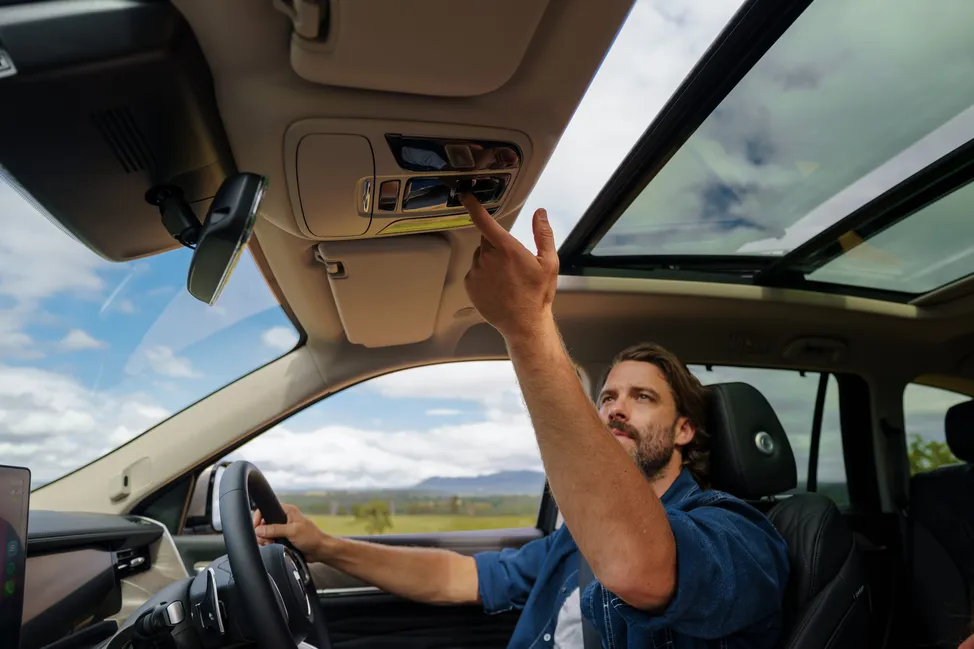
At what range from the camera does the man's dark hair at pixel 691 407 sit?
212 cm

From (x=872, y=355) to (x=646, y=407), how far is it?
178cm

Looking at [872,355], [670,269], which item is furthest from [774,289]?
[872,355]

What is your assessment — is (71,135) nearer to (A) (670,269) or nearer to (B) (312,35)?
(B) (312,35)

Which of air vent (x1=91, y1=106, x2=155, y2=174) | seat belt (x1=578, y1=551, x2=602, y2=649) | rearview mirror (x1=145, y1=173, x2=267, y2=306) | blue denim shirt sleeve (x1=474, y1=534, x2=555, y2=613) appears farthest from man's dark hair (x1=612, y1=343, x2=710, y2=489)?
air vent (x1=91, y1=106, x2=155, y2=174)

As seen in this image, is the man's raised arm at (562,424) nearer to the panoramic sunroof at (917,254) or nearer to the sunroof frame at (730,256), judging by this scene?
the sunroof frame at (730,256)

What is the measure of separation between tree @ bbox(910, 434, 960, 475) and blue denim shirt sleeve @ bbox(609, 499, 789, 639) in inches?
65.8

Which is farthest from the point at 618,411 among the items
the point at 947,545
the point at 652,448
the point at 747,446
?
the point at 947,545

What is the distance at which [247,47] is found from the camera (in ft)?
3.74

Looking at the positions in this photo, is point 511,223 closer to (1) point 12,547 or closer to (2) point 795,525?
(2) point 795,525

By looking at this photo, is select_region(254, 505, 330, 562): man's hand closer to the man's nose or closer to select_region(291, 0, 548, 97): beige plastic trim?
the man's nose

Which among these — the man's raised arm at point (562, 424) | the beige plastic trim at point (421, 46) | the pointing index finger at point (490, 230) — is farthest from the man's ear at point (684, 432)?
the beige plastic trim at point (421, 46)

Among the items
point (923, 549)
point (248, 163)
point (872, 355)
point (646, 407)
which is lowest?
point (923, 549)

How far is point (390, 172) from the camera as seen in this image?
1.50 metres

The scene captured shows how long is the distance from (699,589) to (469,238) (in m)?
1.10
